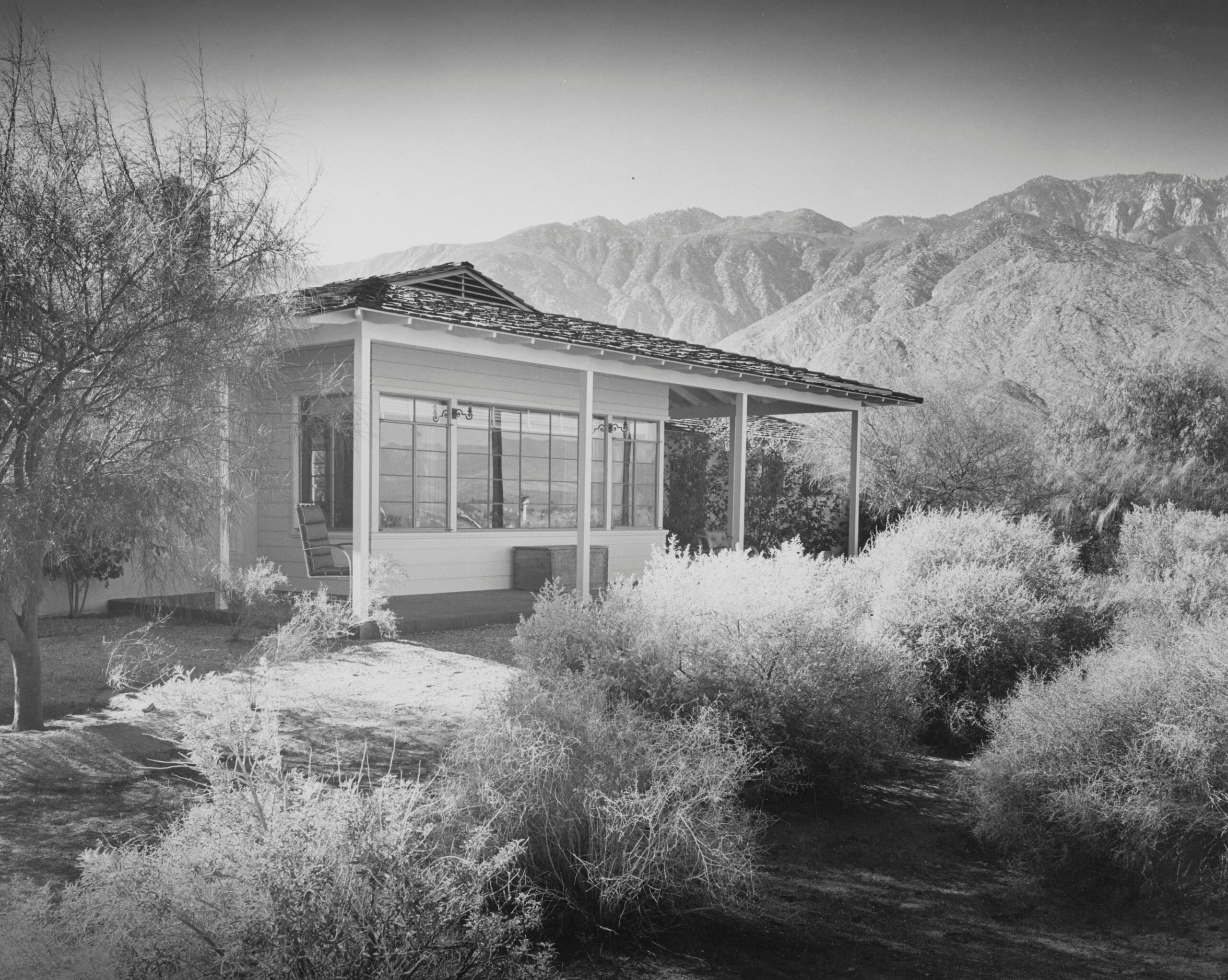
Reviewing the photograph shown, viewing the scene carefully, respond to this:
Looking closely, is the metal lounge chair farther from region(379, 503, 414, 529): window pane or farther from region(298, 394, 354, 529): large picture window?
region(379, 503, 414, 529): window pane

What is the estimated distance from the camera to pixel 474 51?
1145cm

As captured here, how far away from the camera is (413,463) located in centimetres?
1109

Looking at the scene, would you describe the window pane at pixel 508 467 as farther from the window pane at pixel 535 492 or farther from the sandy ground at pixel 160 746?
the sandy ground at pixel 160 746

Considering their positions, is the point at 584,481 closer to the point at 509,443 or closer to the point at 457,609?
the point at 457,609

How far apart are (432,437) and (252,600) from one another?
3581 mm

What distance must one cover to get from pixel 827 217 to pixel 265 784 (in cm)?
9467

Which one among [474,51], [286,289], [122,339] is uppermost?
[474,51]

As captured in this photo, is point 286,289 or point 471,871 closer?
point 471,871

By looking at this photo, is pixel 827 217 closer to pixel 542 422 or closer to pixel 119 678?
pixel 542 422

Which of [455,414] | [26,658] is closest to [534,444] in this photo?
[455,414]

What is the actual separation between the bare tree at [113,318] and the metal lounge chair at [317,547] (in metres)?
4.01

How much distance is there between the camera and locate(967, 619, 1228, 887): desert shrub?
155 inches

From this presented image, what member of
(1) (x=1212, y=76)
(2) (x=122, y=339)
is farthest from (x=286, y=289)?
(1) (x=1212, y=76)

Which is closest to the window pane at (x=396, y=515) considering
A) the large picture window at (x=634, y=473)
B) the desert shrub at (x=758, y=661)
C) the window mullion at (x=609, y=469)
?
the window mullion at (x=609, y=469)
